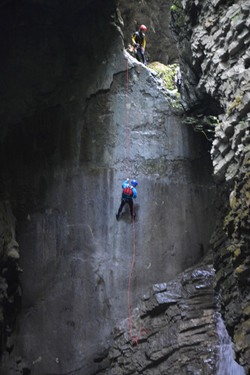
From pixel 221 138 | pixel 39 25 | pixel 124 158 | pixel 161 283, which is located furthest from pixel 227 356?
pixel 39 25

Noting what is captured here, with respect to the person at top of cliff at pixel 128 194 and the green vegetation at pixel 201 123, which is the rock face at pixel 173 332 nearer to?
the person at top of cliff at pixel 128 194

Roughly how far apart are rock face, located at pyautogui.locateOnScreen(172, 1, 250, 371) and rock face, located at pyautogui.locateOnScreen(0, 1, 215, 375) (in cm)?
222

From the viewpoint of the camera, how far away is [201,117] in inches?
456

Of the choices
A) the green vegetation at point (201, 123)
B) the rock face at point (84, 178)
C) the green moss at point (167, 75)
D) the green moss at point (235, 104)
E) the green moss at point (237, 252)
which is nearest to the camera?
the green moss at point (237, 252)

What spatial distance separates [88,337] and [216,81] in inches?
266

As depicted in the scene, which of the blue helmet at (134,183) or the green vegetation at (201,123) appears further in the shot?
the green vegetation at (201,123)

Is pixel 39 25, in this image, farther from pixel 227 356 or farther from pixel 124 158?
pixel 227 356

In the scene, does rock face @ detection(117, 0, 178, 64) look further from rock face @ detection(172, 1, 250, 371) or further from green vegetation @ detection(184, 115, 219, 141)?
rock face @ detection(172, 1, 250, 371)

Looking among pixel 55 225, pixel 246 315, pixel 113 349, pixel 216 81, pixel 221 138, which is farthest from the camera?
pixel 55 225

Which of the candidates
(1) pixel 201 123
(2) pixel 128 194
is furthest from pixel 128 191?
(1) pixel 201 123

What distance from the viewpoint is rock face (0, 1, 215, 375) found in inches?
411

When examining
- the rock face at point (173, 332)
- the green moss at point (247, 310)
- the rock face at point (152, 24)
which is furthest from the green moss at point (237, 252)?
the rock face at point (152, 24)

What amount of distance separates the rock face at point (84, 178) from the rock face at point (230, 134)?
7.29 ft

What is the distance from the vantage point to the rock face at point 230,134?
660 centimetres
